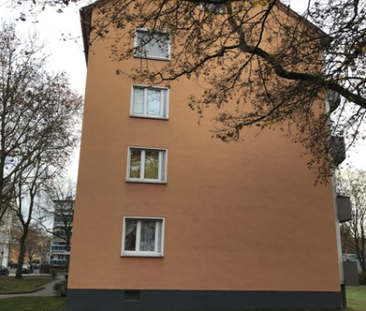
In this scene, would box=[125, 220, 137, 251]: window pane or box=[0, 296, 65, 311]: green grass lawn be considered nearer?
box=[0, 296, 65, 311]: green grass lawn

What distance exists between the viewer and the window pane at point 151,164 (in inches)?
587

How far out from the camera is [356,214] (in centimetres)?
4197

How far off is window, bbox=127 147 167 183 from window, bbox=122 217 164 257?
1479 mm

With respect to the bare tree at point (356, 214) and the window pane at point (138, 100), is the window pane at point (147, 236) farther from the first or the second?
the bare tree at point (356, 214)

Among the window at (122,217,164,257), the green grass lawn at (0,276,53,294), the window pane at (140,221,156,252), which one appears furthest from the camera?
the green grass lawn at (0,276,53,294)

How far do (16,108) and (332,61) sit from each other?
15.7 m

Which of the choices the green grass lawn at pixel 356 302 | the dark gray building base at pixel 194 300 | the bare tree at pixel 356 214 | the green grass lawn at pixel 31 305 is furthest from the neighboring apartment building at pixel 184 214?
the bare tree at pixel 356 214

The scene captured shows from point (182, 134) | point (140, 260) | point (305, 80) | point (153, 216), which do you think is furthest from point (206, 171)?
point (305, 80)

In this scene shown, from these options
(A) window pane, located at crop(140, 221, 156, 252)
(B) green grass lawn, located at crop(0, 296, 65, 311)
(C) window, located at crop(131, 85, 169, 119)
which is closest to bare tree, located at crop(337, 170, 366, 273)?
(C) window, located at crop(131, 85, 169, 119)

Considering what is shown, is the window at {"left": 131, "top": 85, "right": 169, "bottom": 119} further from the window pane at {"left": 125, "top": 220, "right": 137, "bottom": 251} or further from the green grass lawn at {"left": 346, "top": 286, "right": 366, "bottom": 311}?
the green grass lawn at {"left": 346, "top": 286, "right": 366, "bottom": 311}

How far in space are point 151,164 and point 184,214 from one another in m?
2.18

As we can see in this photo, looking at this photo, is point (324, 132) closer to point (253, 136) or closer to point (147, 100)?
point (253, 136)

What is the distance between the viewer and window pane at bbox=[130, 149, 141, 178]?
48.5 feet

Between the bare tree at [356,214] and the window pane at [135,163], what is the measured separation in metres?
25.7
